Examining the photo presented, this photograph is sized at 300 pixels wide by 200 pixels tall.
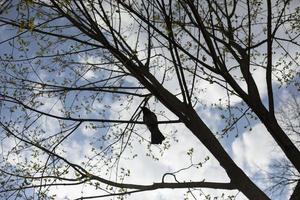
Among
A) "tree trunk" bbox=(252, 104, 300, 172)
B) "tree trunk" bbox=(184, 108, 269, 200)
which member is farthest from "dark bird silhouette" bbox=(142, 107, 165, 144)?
"tree trunk" bbox=(252, 104, 300, 172)

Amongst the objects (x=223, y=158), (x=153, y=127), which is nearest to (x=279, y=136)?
(x=223, y=158)

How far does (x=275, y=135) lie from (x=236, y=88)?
2.81ft

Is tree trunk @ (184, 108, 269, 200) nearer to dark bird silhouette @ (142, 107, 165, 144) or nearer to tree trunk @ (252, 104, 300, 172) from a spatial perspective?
dark bird silhouette @ (142, 107, 165, 144)

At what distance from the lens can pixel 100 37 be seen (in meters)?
4.46

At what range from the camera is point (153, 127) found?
530 centimetres

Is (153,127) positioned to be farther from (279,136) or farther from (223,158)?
(279,136)

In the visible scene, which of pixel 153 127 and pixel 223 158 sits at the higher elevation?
pixel 153 127

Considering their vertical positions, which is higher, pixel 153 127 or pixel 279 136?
pixel 153 127

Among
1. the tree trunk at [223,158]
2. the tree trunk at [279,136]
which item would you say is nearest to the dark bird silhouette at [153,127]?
the tree trunk at [223,158]

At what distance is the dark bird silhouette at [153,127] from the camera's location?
5145mm

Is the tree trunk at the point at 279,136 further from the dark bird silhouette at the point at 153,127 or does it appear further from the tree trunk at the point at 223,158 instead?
the dark bird silhouette at the point at 153,127

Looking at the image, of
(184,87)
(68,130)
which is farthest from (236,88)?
(68,130)

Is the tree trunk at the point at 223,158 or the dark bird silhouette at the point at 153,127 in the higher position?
the dark bird silhouette at the point at 153,127

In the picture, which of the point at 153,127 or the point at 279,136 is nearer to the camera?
the point at 279,136
